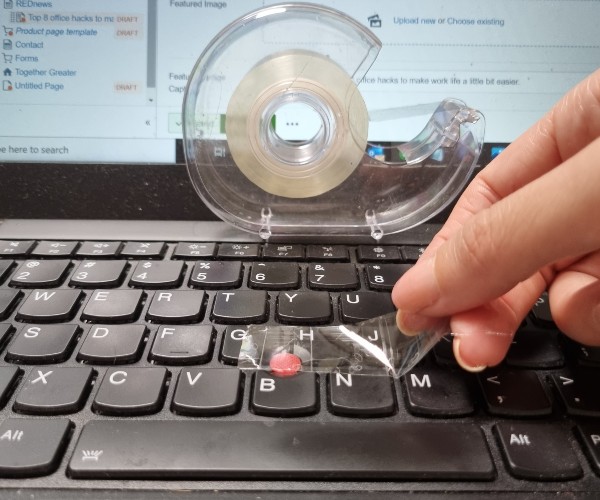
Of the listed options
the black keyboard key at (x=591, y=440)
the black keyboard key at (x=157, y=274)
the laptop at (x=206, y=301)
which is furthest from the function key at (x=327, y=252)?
the black keyboard key at (x=591, y=440)

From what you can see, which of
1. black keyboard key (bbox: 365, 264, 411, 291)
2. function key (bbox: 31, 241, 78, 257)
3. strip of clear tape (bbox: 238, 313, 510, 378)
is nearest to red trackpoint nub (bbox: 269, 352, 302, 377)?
strip of clear tape (bbox: 238, 313, 510, 378)

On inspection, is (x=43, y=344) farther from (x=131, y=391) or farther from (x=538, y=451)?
(x=538, y=451)

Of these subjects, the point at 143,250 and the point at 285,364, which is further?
the point at 143,250

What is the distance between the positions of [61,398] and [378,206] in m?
0.29

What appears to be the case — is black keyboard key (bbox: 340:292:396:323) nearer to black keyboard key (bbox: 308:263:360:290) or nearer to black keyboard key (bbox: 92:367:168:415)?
black keyboard key (bbox: 308:263:360:290)

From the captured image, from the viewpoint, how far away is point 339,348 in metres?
0.32

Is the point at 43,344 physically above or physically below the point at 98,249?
below

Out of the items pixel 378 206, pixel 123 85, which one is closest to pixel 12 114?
pixel 123 85

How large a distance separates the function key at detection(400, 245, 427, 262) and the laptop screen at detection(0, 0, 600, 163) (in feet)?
0.34

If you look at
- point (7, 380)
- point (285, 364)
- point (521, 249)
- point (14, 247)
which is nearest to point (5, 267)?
point (14, 247)

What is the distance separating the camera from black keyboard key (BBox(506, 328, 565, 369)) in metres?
0.31

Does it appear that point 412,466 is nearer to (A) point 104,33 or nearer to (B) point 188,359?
(B) point 188,359

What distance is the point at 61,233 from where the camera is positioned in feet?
1.47

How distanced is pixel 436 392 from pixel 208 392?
127 mm
